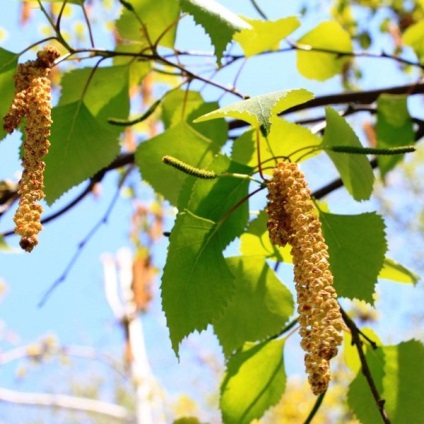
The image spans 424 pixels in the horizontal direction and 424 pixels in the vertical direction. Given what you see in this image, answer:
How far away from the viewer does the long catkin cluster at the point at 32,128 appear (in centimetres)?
58

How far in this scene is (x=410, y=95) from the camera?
1.29 metres

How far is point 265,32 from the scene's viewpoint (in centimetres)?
102

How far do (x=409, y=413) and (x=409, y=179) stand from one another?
29.5 feet

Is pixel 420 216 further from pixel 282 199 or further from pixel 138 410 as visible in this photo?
pixel 282 199

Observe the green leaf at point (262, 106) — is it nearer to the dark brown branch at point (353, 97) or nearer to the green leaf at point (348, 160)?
the green leaf at point (348, 160)

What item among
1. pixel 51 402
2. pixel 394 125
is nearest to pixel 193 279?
pixel 394 125

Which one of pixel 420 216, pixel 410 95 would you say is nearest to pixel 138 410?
pixel 420 216

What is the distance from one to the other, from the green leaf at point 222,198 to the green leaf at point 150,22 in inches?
11.7

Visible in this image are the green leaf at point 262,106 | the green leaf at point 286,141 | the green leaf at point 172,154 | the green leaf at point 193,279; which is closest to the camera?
the green leaf at point 262,106

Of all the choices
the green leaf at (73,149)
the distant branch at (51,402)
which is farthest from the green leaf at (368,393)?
the distant branch at (51,402)

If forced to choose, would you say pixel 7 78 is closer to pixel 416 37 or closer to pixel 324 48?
pixel 324 48

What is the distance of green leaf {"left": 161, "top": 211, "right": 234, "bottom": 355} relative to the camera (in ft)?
2.35

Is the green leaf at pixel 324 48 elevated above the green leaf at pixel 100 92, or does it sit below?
above

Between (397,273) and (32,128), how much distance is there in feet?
1.82
